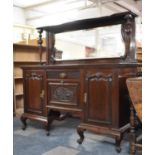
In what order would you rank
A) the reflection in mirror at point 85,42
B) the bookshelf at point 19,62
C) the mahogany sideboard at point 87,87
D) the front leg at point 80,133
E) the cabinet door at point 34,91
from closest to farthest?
the mahogany sideboard at point 87,87
the front leg at point 80,133
the cabinet door at point 34,91
the bookshelf at point 19,62
the reflection in mirror at point 85,42

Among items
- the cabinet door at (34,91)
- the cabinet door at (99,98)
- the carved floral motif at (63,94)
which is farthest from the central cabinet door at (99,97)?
the cabinet door at (34,91)

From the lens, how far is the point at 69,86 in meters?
2.71

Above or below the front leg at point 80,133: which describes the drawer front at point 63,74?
above

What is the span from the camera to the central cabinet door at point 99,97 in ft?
7.70

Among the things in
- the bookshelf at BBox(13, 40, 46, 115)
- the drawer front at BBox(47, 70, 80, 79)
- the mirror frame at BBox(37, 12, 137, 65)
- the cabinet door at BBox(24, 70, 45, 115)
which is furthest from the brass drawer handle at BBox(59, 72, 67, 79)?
the bookshelf at BBox(13, 40, 46, 115)

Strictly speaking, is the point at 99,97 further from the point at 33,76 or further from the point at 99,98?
the point at 33,76

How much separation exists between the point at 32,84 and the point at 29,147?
979 millimetres

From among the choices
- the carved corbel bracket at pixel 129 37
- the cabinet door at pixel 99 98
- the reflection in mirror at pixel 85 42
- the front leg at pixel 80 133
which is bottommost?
the front leg at pixel 80 133

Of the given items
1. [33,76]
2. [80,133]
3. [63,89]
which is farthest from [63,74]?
[80,133]

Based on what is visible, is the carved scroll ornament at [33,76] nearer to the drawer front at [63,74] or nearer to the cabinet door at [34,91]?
the cabinet door at [34,91]

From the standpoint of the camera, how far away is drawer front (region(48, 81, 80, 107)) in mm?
2656

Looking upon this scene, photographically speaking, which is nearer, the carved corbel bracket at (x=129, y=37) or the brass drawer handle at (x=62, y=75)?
the carved corbel bracket at (x=129, y=37)

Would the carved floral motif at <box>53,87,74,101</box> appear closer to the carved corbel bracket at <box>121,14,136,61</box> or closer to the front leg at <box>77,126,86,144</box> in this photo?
the front leg at <box>77,126,86,144</box>
